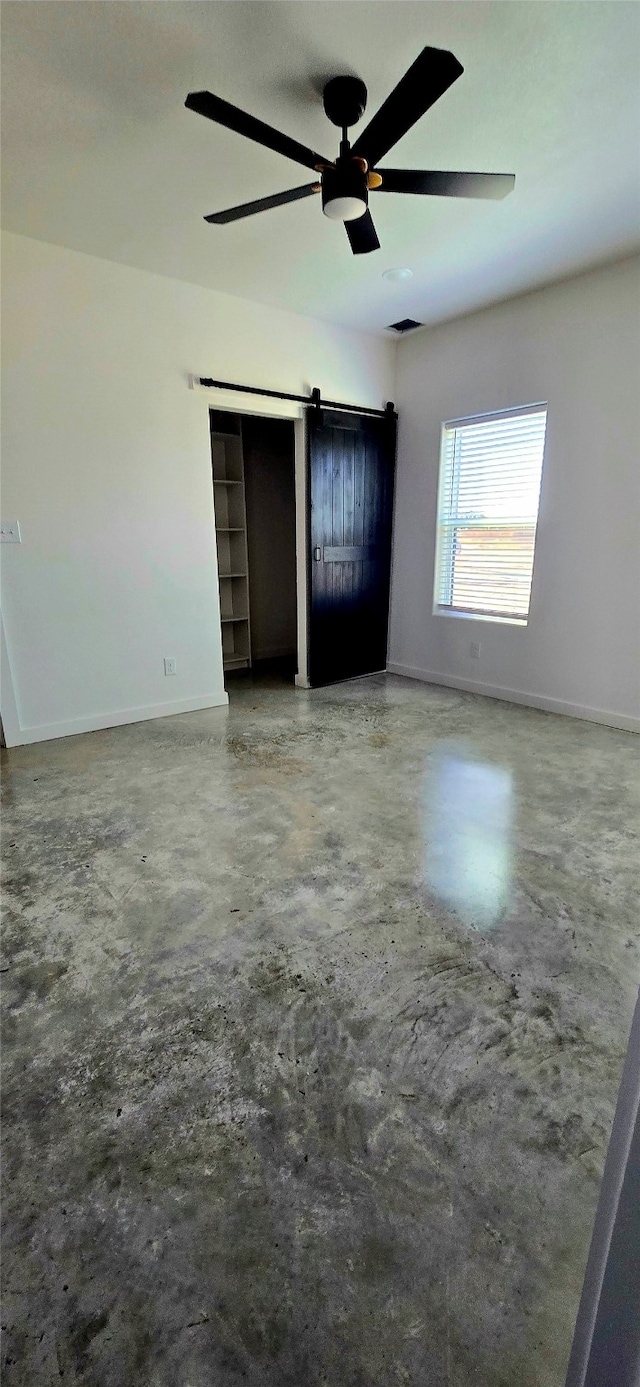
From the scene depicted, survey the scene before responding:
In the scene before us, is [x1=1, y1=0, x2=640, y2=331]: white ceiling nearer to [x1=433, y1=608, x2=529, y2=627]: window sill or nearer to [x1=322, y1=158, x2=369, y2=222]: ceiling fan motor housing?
[x1=322, y1=158, x2=369, y2=222]: ceiling fan motor housing

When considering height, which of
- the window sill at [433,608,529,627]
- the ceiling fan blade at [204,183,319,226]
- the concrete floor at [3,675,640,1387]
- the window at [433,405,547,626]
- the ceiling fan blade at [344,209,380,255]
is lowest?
the concrete floor at [3,675,640,1387]

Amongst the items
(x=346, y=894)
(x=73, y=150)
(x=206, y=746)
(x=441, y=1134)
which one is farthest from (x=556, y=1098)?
(x=73, y=150)

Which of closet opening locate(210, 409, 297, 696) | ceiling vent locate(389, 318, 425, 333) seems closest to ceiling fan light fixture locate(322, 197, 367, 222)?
ceiling vent locate(389, 318, 425, 333)

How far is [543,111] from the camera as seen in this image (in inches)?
86.8

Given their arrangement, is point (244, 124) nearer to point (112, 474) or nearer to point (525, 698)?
point (112, 474)

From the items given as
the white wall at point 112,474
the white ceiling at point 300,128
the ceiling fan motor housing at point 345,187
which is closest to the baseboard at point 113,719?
the white wall at point 112,474

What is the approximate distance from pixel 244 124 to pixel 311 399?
8.88 ft

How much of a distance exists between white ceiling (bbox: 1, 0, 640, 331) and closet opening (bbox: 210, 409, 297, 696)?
1.78 m

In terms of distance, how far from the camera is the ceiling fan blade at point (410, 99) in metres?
1.54

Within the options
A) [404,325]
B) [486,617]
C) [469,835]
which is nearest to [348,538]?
[486,617]

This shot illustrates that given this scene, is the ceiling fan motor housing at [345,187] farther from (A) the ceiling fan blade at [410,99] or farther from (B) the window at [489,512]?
(B) the window at [489,512]

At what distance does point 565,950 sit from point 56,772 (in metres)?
2.71

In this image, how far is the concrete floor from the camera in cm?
98

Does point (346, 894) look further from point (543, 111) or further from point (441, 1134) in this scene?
point (543, 111)
